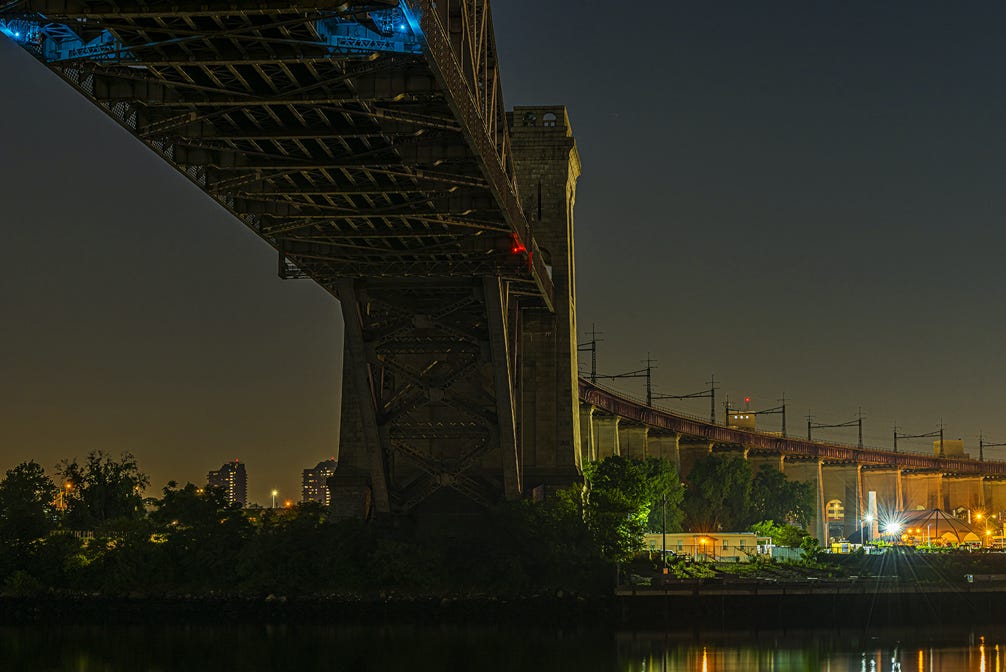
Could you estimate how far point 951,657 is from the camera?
155 ft

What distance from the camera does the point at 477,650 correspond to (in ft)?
149

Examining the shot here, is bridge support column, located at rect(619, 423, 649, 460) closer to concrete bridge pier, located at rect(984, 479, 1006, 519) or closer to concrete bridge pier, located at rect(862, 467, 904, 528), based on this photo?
concrete bridge pier, located at rect(862, 467, 904, 528)

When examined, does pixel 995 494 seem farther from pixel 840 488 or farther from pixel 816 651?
pixel 816 651

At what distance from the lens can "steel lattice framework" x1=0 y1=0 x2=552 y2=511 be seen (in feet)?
90.4

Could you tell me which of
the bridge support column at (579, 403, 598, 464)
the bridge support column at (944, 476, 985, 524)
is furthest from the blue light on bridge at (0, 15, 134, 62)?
the bridge support column at (944, 476, 985, 524)

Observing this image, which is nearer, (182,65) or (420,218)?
(182,65)

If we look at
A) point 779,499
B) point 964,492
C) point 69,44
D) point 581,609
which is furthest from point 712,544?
point 964,492

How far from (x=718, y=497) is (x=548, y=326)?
157ft

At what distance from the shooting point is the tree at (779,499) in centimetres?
10962

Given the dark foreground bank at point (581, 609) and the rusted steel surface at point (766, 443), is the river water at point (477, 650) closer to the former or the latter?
the dark foreground bank at point (581, 609)

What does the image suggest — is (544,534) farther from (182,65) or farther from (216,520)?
(182,65)

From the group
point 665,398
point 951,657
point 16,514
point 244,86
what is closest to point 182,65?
point 244,86

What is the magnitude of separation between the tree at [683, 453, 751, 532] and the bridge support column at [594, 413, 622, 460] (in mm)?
12418

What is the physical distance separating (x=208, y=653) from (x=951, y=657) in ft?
86.5
